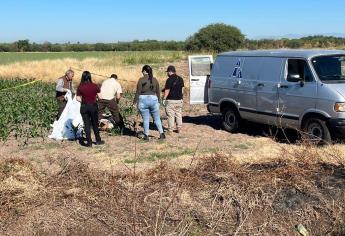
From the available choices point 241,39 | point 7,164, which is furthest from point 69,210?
point 241,39

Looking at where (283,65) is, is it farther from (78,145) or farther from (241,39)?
(241,39)

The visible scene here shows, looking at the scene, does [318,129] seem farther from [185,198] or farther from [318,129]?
[185,198]

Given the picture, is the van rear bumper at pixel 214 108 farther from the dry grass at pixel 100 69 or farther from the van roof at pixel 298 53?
the dry grass at pixel 100 69

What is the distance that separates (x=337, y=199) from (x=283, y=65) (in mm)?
5538

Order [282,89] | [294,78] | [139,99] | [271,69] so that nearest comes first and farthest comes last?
[294,78], [282,89], [271,69], [139,99]

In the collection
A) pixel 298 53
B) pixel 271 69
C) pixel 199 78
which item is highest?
pixel 298 53

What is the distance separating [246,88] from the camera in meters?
12.5

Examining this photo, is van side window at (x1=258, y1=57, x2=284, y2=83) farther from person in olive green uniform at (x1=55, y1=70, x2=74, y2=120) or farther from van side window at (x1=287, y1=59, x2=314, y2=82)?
person in olive green uniform at (x1=55, y1=70, x2=74, y2=120)

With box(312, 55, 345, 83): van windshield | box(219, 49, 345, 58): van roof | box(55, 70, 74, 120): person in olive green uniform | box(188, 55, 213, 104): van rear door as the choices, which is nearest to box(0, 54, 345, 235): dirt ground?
box(312, 55, 345, 83): van windshield

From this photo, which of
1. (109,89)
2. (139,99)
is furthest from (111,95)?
(139,99)

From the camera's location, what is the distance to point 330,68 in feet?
36.3

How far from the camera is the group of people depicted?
11500 mm

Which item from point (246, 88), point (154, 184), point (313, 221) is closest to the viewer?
point (313, 221)

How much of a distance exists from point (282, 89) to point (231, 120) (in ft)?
7.13
